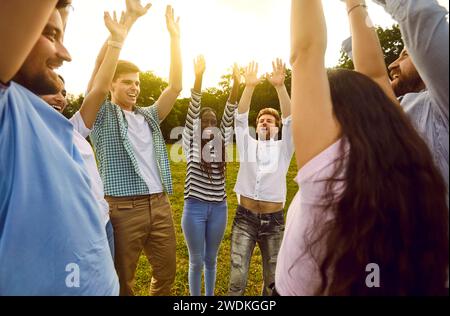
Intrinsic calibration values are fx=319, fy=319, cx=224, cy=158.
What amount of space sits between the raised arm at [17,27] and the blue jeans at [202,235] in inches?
133

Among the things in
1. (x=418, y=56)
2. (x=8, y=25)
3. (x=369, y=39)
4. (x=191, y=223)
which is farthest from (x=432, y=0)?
(x=191, y=223)

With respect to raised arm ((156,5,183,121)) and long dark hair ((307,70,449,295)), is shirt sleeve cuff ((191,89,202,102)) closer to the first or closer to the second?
raised arm ((156,5,183,121))

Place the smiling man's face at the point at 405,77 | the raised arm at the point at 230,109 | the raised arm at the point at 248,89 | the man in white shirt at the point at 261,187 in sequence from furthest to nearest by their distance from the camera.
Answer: the raised arm at the point at 230,109 < the raised arm at the point at 248,89 < the man in white shirt at the point at 261,187 < the smiling man's face at the point at 405,77

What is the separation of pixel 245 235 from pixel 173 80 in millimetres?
2168

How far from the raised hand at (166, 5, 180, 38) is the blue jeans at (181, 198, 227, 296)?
7.02 feet

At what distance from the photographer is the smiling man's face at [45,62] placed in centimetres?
136

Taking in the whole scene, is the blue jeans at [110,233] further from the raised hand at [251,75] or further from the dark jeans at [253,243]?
the raised hand at [251,75]

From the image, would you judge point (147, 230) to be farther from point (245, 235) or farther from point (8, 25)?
point (8, 25)

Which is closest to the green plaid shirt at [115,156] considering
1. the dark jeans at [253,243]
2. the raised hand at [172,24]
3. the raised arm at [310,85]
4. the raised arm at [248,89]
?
the raised hand at [172,24]

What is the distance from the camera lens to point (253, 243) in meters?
4.11

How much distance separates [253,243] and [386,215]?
3.13 meters

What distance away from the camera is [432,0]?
4.09 ft

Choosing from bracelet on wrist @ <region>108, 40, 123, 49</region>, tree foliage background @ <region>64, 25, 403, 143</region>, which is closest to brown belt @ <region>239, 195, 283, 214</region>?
bracelet on wrist @ <region>108, 40, 123, 49</region>

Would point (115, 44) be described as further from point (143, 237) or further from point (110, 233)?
point (143, 237)
